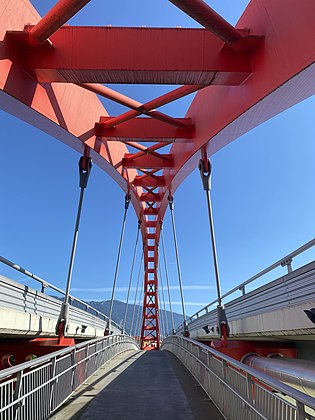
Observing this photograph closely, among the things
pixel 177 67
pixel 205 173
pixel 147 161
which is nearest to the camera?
pixel 177 67

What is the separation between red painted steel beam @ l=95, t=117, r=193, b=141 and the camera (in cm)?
1268

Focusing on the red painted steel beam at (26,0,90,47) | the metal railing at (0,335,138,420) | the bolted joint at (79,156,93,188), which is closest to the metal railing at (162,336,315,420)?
the metal railing at (0,335,138,420)

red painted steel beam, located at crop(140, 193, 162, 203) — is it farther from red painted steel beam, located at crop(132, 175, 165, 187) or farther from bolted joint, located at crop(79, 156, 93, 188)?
bolted joint, located at crop(79, 156, 93, 188)

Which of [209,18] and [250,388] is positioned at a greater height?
[209,18]

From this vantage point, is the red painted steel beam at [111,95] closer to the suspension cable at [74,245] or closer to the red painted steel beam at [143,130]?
the red painted steel beam at [143,130]

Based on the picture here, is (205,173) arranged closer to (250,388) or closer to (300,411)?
(250,388)

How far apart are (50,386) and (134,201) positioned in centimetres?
1986

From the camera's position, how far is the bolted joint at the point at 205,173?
11656 millimetres

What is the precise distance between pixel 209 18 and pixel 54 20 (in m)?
2.89

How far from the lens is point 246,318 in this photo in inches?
315

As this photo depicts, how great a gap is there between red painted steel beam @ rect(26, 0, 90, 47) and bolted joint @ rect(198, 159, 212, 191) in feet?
21.0

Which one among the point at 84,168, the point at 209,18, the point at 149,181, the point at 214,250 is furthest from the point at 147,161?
the point at 209,18

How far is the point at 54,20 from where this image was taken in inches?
265

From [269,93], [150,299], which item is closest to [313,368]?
[269,93]
